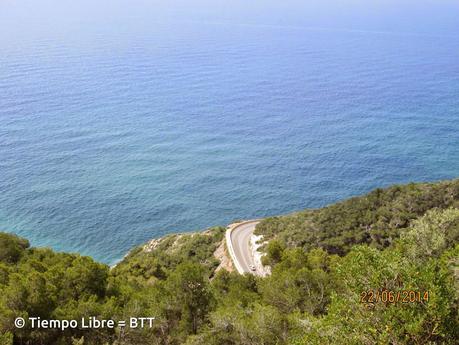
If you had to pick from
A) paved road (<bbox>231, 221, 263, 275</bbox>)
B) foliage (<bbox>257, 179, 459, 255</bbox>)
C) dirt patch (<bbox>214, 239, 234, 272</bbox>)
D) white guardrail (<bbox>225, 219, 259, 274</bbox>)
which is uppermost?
foliage (<bbox>257, 179, 459, 255</bbox>)

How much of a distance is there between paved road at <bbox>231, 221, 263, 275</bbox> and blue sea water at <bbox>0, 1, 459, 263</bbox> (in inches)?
415

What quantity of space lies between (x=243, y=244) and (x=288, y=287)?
2281 cm

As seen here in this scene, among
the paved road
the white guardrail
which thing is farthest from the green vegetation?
the paved road

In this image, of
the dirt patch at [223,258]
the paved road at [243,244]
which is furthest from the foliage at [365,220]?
the dirt patch at [223,258]

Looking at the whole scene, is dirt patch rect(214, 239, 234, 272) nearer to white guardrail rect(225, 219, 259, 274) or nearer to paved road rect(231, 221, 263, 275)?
white guardrail rect(225, 219, 259, 274)

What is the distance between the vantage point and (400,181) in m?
69.2

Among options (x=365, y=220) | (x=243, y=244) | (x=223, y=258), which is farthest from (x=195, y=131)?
(x=365, y=220)

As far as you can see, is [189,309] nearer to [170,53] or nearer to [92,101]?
[92,101]

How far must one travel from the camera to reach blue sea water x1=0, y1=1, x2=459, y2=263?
2409 inches

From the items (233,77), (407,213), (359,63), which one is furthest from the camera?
(359,63)

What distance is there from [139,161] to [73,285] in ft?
158

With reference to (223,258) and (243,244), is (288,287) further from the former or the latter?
(243,244)

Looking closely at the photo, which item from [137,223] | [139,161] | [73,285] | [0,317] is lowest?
[137,223]

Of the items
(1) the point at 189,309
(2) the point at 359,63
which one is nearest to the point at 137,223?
(1) the point at 189,309
